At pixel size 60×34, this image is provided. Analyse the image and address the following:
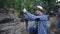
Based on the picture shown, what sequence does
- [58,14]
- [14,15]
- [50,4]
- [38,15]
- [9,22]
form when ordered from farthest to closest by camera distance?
1. [50,4]
2. [58,14]
3. [14,15]
4. [9,22]
5. [38,15]

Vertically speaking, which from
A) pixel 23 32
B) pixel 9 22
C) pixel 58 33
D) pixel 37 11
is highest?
pixel 37 11

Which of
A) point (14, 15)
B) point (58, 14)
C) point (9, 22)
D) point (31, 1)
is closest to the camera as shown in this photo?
point (9, 22)

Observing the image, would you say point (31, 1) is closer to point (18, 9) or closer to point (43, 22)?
point (18, 9)

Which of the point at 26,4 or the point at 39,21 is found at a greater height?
the point at 26,4

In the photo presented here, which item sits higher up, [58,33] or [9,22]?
[9,22]

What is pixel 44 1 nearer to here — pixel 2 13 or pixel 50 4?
pixel 50 4

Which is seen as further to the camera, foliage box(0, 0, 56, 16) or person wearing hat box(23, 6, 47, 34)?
foliage box(0, 0, 56, 16)

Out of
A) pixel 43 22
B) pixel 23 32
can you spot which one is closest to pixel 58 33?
pixel 23 32

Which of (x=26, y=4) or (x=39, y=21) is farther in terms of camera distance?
(x=26, y=4)

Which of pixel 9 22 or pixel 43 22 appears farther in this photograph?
pixel 9 22

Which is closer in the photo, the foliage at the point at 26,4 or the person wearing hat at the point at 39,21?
the person wearing hat at the point at 39,21

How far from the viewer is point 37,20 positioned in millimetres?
5125

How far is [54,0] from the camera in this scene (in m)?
11.7

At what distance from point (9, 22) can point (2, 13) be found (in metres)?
0.36
